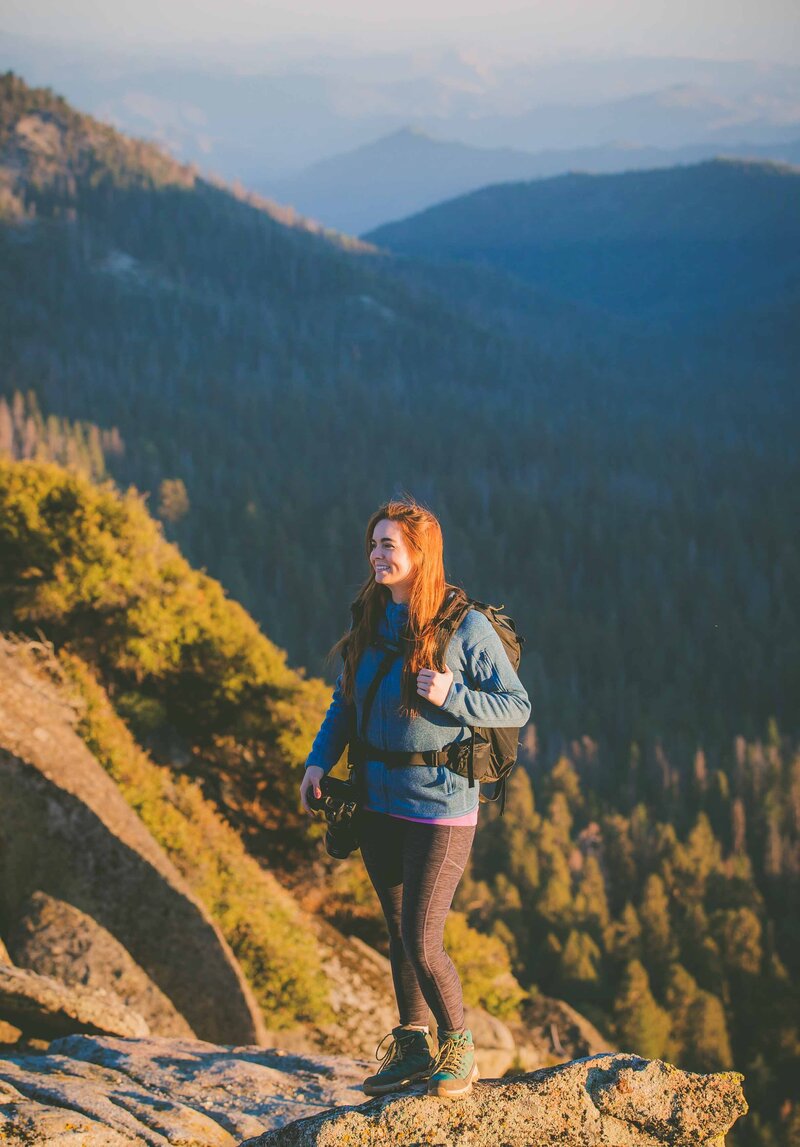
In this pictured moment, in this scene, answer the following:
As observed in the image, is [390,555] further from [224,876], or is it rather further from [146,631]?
[146,631]

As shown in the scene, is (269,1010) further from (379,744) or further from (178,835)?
(379,744)

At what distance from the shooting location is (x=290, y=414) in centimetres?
19162

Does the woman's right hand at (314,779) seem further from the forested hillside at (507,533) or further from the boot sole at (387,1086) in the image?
the forested hillside at (507,533)

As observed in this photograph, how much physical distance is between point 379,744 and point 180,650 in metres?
9.44

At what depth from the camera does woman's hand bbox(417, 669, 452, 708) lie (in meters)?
4.71

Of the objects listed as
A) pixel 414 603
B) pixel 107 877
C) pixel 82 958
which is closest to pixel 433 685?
pixel 414 603

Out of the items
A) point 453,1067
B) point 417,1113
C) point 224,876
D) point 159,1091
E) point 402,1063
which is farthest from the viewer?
point 224,876

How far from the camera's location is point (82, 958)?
7.85m

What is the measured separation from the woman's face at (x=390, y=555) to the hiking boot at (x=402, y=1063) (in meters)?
2.28

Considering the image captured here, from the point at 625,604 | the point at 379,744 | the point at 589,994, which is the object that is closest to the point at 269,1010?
the point at 379,744

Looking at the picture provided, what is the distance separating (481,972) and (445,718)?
1021cm

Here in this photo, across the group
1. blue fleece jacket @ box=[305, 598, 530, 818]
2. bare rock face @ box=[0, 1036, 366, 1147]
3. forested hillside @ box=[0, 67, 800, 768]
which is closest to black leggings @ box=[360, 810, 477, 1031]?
blue fleece jacket @ box=[305, 598, 530, 818]

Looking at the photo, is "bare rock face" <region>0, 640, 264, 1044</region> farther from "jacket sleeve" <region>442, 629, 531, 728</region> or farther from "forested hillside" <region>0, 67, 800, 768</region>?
"forested hillside" <region>0, 67, 800, 768</region>

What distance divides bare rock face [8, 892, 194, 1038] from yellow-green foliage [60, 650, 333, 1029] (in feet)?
6.97
